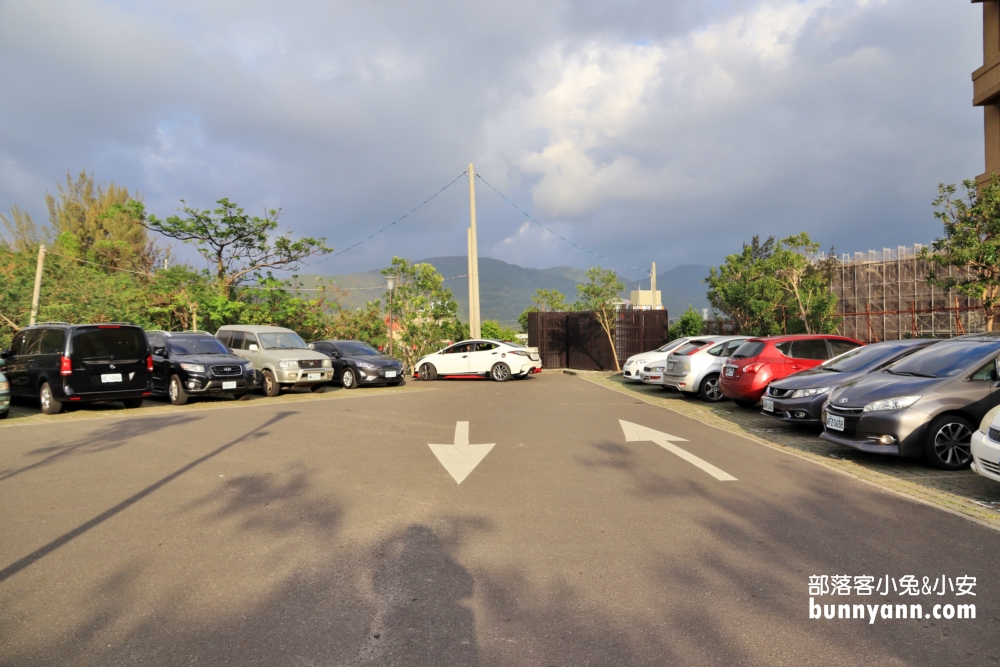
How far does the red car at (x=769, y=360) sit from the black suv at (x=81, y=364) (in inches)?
481

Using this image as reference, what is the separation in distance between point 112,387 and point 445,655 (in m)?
12.8

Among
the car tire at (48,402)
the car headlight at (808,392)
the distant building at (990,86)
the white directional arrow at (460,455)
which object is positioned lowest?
the white directional arrow at (460,455)

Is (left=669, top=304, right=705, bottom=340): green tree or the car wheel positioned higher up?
(left=669, top=304, right=705, bottom=340): green tree

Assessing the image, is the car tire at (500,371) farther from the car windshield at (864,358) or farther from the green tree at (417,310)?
the car windshield at (864,358)

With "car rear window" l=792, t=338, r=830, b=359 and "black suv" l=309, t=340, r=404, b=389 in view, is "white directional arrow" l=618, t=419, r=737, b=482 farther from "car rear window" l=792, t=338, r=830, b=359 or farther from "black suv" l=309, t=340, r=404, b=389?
"black suv" l=309, t=340, r=404, b=389

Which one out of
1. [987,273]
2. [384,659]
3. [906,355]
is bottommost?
[384,659]

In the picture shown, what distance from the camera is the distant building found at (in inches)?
860

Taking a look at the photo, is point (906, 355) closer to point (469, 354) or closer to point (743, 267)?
point (469, 354)

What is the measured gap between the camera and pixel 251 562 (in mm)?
4652

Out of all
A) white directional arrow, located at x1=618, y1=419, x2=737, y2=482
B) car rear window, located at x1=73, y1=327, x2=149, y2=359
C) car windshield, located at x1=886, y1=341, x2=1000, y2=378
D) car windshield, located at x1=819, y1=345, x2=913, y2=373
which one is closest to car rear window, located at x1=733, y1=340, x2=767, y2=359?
→ car windshield, located at x1=819, y1=345, x2=913, y2=373

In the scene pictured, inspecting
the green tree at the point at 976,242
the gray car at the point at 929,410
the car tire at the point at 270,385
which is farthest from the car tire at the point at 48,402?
the green tree at the point at 976,242

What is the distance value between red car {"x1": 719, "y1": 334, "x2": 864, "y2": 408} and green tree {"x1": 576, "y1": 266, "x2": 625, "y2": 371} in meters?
14.7

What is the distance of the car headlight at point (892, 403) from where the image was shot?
7.92 meters

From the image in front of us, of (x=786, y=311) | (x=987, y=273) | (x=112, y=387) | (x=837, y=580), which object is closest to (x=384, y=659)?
(x=837, y=580)
